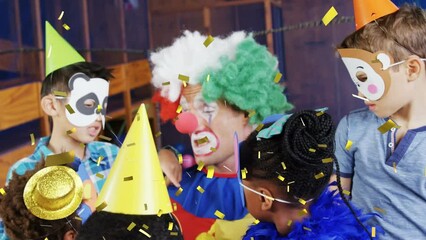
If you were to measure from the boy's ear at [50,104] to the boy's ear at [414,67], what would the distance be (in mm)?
811

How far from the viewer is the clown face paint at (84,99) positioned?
1369 millimetres

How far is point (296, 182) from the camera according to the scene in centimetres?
101

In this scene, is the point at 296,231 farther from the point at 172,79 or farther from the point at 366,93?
the point at 172,79

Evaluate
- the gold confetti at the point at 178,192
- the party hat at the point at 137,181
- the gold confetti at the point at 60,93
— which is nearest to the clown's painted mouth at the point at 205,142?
the gold confetti at the point at 178,192

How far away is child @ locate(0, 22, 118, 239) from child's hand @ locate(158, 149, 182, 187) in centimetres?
15

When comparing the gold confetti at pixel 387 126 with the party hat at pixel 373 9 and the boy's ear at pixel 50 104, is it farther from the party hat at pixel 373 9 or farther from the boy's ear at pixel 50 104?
the boy's ear at pixel 50 104

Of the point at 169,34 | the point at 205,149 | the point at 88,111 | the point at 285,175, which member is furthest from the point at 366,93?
the point at 169,34

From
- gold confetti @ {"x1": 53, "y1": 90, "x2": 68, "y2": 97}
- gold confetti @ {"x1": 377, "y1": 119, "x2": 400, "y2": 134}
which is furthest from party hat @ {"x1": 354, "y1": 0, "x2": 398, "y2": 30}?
gold confetti @ {"x1": 53, "y1": 90, "x2": 68, "y2": 97}

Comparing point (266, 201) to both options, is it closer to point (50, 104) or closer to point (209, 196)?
point (209, 196)

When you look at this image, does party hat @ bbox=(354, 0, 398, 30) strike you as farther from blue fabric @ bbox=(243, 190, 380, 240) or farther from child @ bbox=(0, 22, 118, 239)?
child @ bbox=(0, 22, 118, 239)

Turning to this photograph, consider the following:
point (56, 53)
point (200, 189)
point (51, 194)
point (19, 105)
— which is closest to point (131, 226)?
point (51, 194)

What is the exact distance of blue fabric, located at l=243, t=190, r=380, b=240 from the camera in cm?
101

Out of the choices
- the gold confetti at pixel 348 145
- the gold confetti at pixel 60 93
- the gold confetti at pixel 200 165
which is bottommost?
the gold confetti at pixel 200 165

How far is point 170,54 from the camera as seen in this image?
146 centimetres
